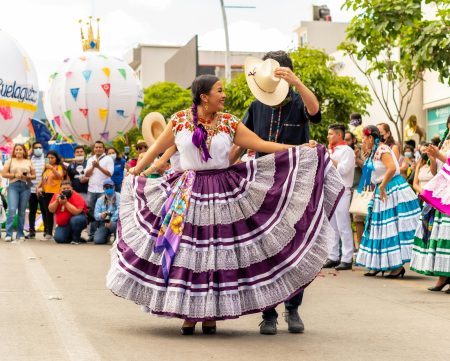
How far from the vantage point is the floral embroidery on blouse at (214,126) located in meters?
7.69

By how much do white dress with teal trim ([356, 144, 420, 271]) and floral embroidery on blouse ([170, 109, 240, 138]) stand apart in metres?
5.05

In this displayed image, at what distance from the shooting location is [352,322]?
8414 mm

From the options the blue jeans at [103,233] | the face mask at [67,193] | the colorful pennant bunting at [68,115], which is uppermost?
the colorful pennant bunting at [68,115]

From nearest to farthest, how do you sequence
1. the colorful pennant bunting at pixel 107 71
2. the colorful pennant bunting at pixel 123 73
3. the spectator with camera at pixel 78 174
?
the spectator with camera at pixel 78 174, the colorful pennant bunting at pixel 107 71, the colorful pennant bunting at pixel 123 73

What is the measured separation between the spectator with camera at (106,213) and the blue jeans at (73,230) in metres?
0.28

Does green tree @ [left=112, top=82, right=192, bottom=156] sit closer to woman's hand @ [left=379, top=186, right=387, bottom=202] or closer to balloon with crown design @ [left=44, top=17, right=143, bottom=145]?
balloon with crown design @ [left=44, top=17, right=143, bottom=145]

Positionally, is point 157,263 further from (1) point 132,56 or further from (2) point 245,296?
(1) point 132,56

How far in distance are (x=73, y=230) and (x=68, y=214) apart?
0.31m

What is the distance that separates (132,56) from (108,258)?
4086 inches

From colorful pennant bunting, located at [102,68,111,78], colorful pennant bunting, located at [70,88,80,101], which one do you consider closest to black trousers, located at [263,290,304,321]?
colorful pennant bunting, located at [70,88,80,101]

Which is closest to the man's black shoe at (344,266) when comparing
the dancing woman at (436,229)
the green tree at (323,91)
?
the dancing woman at (436,229)

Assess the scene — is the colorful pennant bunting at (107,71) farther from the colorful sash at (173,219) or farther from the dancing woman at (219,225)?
the colorful sash at (173,219)

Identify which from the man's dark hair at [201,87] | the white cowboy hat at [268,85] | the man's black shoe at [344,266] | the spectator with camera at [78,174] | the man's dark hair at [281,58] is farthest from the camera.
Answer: the spectator with camera at [78,174]

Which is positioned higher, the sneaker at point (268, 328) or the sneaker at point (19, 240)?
the sneaker at point (268, 328)
